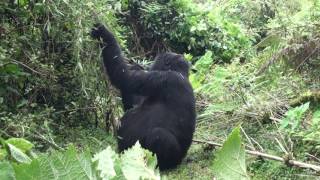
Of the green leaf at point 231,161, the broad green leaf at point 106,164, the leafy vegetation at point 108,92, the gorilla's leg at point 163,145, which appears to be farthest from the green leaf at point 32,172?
the gorilla's leg at point 163,145

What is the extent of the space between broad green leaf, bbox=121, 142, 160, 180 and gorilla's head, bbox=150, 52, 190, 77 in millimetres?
4019

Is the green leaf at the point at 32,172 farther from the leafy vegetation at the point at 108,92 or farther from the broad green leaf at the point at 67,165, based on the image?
the leafy vegetation at the point at 108,92

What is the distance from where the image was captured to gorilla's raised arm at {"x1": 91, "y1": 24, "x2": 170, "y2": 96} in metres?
4.41

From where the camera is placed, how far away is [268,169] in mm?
4223

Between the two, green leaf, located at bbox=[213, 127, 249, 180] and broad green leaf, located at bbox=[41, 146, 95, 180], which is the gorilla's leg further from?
broad green leaf, located at bbox=[41, 146, 95, 180]

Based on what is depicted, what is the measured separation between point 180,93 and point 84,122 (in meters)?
0.95

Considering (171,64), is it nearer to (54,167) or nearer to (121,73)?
(121,73)

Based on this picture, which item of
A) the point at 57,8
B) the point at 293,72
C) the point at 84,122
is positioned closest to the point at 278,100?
the point at 293,72

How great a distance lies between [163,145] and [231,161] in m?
3.70

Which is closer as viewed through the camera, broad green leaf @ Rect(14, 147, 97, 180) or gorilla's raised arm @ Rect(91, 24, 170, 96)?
broad green leaf @ Rect(14, 147, 97, 180)

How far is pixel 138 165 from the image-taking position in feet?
2.66

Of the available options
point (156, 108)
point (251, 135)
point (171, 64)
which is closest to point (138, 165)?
point (156, 108)

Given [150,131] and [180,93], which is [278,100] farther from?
[150,131]

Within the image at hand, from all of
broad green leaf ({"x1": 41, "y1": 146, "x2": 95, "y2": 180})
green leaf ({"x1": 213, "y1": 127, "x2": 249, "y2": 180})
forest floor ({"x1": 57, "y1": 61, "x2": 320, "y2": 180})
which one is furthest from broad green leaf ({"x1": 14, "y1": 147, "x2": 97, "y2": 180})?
forest floor ({"x1": 57, "y1": 61, "x2": 320, "y2": 180})
